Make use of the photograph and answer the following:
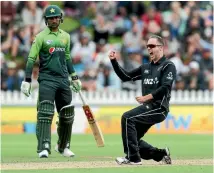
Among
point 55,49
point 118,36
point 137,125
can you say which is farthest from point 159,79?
point 118,36

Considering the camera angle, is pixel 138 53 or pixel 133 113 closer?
pixel 133 113

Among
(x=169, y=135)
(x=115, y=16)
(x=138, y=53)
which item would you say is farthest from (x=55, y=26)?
(x=115, y=16)

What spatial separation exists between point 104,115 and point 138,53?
2422mm

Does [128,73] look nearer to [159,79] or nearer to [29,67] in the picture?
[159,79]

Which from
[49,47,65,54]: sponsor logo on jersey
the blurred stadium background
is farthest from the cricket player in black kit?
the blurred stadium background

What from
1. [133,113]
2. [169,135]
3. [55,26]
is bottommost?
[169,135]

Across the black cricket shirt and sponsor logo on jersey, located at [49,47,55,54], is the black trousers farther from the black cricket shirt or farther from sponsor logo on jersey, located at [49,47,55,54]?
sponsor logo on jersey, located at [49,47,55,54]

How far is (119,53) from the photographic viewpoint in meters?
22.3

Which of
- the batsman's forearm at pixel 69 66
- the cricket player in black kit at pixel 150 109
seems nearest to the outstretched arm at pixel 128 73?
the cricket player in black kit at pixel 150 109

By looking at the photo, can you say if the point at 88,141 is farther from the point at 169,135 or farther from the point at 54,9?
the point at 54,9

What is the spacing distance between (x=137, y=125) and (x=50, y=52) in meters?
2.06

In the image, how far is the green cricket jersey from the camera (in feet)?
40.4

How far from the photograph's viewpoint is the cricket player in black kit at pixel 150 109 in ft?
36.1

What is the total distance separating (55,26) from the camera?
12422 millimetres
